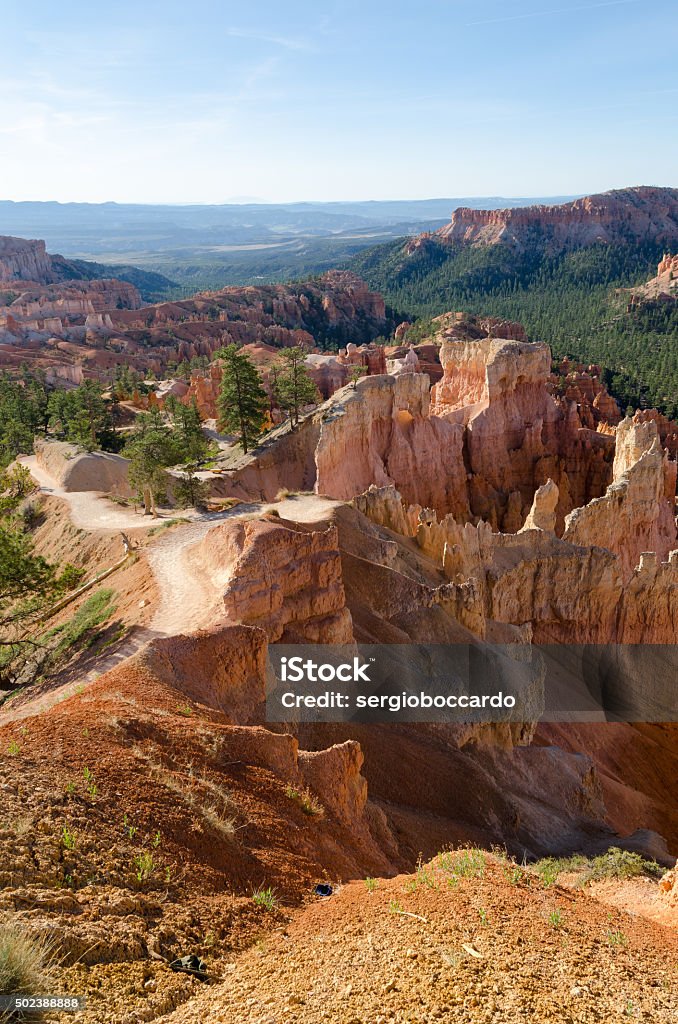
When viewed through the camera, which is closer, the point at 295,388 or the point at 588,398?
the point at 295,388

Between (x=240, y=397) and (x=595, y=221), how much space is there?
15181 cm

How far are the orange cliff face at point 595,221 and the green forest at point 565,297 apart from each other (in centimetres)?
669

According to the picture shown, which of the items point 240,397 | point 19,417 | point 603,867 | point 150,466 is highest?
point 240,397

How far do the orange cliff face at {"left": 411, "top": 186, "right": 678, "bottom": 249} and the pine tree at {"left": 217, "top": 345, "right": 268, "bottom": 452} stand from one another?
13989 centimetres

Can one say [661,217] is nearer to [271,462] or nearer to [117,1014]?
[271,462]

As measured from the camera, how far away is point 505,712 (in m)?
19.6

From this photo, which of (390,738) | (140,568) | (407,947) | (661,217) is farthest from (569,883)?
(661,217)

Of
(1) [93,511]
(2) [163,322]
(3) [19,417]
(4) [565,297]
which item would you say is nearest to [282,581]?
(1) [93,511]

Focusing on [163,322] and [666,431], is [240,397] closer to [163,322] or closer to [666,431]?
[666,431]

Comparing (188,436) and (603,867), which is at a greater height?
(188,436)

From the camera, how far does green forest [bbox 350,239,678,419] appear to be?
86.3 meters

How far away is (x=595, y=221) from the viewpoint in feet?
535

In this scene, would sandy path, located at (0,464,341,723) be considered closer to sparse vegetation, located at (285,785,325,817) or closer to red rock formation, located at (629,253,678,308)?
sparse vegetation, located at (285,785,325,817)

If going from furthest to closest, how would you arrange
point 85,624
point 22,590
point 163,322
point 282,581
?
point 163,322
point 85,624
point 22,590
point 282,581
